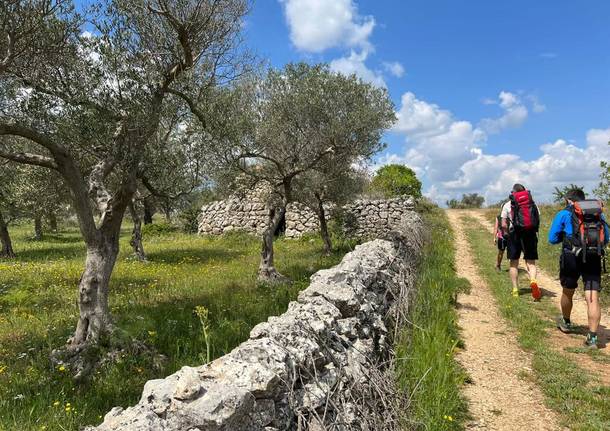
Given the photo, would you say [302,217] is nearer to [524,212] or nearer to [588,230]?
[524,212]

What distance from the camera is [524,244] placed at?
36.6 feet

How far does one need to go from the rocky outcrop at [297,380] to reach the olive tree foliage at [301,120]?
8.94 m

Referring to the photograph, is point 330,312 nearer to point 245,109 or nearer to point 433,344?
point 433,344

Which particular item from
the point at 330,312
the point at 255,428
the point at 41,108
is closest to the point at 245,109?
the point at 41,108

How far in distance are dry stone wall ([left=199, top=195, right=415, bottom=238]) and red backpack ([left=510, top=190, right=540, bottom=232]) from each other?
49.0 feet

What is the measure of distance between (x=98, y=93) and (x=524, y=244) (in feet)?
34.0

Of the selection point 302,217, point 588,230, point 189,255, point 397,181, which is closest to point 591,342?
point 588,230

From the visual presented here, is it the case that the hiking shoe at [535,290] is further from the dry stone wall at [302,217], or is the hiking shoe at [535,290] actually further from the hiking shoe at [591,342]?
the dry stone wall at [302,217]

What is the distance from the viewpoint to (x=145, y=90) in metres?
8.25

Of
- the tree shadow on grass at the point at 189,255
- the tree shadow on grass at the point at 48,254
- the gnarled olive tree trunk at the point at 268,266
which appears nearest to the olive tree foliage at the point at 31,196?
the tree shadow on grass at the point at 48,254

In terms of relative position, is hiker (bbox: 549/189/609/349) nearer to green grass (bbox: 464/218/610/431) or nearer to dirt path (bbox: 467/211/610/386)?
dirt path (bbox: 467/211/610/386)

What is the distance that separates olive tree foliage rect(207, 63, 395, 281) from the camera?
47.3 ft

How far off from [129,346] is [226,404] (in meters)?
5.68

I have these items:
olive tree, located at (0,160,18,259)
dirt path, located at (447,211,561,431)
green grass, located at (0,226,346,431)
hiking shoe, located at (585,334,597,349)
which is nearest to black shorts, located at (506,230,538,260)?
dirt path, located at (447,211,561,431)
